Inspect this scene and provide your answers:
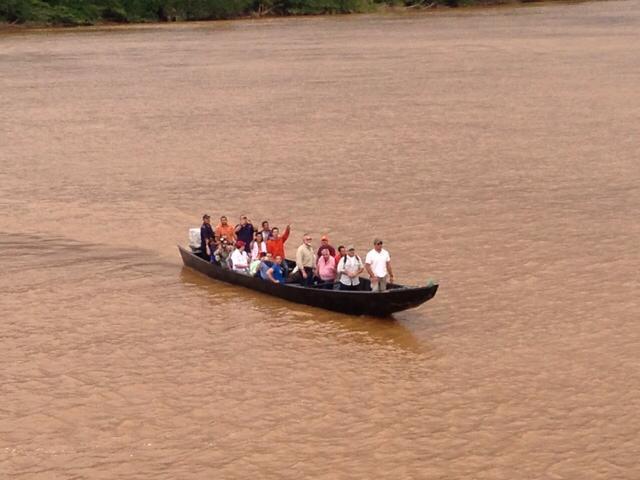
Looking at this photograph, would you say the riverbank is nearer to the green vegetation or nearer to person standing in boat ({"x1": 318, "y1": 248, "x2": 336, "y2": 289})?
the green vegetation

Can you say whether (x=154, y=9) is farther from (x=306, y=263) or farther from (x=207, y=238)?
(x=306, y=263)

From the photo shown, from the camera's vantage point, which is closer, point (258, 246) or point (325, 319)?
point (325, 319)

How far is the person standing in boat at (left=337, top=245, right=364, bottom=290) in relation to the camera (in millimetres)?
17859

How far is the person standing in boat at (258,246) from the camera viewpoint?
765 inches

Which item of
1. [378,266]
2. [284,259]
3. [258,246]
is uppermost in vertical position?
[378,266]

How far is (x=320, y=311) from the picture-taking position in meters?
18.4

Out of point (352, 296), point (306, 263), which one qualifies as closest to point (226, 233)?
point (306, 263)

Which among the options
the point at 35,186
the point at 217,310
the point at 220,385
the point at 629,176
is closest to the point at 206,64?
the point at 35,186

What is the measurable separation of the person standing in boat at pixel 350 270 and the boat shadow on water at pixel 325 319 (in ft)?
1.62

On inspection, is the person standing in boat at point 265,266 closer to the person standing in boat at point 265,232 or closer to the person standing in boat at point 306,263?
the person standing in boat at point 265,232

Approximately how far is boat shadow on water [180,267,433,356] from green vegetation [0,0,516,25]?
5536 cm

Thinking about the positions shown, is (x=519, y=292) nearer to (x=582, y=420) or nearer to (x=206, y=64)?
(x=582, y=420)

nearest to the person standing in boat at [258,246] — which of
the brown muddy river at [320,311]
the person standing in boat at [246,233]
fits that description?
the person standing in boat at [246,233]

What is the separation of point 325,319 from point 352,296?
762 mm
